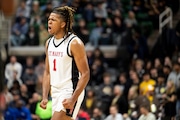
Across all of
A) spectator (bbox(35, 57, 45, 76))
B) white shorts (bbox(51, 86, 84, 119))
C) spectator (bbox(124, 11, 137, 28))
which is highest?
white shorts (bbox(51, 86, 84, 119))

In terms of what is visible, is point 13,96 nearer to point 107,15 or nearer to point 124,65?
point 124,65

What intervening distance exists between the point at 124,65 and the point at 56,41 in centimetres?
925

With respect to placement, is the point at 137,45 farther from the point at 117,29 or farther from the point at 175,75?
the point at 175,75

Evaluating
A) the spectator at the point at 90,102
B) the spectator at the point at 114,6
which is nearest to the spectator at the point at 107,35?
the spectator at the point at 114,6

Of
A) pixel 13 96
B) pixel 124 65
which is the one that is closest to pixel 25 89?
pixel 13 96

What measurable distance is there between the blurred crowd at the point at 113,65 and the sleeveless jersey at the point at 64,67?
9.50ft

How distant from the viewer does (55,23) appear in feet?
20.6

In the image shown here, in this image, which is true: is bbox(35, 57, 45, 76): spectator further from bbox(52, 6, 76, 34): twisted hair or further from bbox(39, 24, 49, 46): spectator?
bbox(52, 6, 76, 34): twisted hair

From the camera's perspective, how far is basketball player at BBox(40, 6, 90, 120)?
6141 millimetres

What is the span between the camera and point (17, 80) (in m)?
14.7

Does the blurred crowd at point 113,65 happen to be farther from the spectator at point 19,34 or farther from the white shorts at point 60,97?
the white shorts at point 60,97

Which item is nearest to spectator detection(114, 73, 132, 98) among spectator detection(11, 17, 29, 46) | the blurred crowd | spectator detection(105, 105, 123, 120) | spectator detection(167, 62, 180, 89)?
the blurred crowd

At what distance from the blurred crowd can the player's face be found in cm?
314

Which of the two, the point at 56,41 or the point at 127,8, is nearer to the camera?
the point at 56,41
